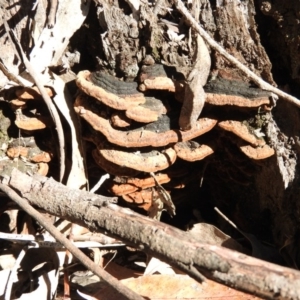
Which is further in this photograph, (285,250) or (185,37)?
(285,250)

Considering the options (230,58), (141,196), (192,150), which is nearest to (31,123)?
(141,196)

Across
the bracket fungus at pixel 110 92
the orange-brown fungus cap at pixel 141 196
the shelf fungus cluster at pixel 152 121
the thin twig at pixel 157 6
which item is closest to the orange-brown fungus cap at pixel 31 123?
the shelf fungus cluster at pixel 152 121

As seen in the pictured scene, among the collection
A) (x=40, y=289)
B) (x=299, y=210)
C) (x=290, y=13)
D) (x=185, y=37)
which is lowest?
(x=40, y=289)

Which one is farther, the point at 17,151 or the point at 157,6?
the point at 17,151

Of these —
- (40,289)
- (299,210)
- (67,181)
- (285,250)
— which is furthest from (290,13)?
(40,289)

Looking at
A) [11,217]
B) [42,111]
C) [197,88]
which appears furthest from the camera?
[11,217]

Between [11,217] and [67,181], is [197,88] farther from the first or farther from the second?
[11,217]

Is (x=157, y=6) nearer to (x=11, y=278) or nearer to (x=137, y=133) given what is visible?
(x=137, y=133)
